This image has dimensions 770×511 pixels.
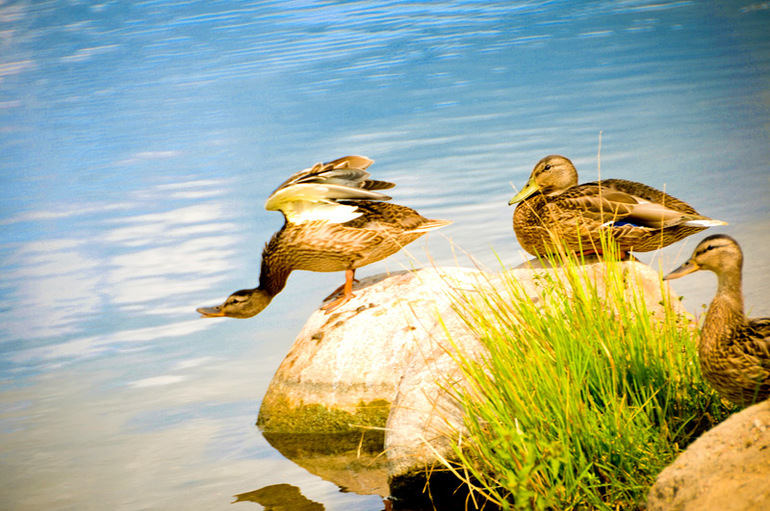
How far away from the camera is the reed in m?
2.90

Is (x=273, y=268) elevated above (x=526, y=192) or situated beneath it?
situated beneath

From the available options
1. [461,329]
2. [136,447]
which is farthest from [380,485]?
[136,447]

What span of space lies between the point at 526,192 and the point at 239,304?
70.8 inches

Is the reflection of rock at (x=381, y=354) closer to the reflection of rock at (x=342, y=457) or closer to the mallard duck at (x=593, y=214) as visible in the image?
the reflection of rock at (x=342, y=457)

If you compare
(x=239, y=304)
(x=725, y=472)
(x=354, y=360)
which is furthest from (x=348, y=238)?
(x=725, y=472)

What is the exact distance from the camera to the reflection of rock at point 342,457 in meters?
3.96

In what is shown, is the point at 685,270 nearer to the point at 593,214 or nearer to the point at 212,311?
the point at 593,214

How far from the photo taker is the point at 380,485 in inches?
153

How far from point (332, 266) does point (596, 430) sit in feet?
7.57

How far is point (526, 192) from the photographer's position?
461 centimetres

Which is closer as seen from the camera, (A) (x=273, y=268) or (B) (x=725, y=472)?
(B) (x=725, y=472)

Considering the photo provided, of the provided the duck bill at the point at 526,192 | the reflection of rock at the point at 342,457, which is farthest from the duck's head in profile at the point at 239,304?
the duck bill at the point at 526,192

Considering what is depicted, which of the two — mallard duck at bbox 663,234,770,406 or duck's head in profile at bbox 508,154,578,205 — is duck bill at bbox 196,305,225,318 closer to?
duck's head in profile at bbox 508,154,578,205

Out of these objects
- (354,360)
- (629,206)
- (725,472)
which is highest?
(629,206)
